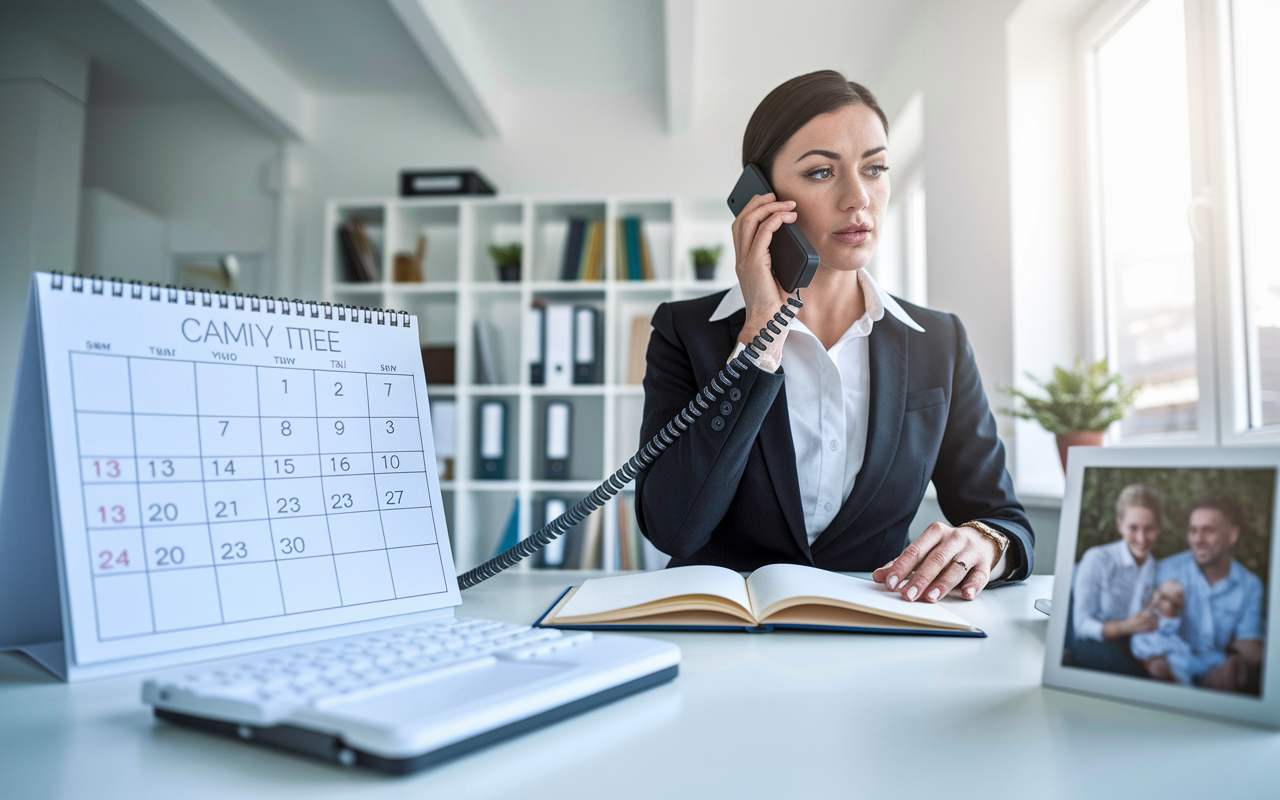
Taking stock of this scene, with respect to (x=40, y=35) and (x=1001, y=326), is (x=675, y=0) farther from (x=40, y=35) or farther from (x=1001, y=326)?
(x=40, y=35)

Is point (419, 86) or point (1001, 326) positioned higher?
point (419, 86)

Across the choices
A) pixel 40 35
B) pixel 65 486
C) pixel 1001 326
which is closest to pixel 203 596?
pixel 65 486

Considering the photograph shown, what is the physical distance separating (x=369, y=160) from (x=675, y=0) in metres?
2.24

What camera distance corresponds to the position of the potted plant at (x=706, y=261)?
366cm

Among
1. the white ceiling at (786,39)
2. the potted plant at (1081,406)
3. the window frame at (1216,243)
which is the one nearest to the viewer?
the window frame at (1216,243)

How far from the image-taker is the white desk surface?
358mm

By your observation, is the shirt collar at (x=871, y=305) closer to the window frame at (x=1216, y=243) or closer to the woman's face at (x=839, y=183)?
the woman's face at (x=839, y=183)

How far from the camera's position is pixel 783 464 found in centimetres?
124

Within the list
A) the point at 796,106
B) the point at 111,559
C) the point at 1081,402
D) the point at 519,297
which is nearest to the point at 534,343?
the point at 519,297

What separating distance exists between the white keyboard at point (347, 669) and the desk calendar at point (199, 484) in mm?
129

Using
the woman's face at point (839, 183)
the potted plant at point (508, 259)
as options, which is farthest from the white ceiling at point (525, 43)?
the woman's face at point (839, 183)

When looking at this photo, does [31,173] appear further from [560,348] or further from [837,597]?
[837,597]

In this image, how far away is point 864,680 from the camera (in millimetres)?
532

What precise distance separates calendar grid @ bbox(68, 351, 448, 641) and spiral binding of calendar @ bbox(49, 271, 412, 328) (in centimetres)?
5
